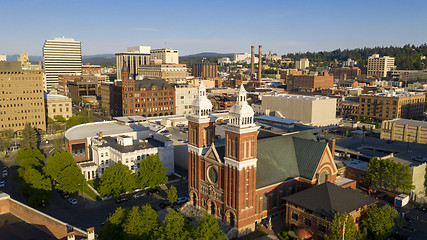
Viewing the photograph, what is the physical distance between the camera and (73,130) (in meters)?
109

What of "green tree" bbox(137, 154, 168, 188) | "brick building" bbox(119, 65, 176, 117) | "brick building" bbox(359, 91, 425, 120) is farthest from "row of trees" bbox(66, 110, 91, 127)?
"brick building" bbox(359, 91, 425, 120)

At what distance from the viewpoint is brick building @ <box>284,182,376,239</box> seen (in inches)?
2157

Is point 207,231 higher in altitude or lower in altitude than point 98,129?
lower

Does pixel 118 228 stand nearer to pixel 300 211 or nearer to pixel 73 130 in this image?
pixel 300 211

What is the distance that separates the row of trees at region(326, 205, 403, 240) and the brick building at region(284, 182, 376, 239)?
1.66 metres

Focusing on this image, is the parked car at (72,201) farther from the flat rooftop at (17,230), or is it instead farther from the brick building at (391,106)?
the brick building at (391,106)

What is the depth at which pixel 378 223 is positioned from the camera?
5444cm

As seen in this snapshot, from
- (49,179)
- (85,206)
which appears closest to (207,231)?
(85,206)

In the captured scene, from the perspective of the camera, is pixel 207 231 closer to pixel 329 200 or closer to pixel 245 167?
pixel 245 167

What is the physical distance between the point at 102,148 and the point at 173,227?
47.2 metres

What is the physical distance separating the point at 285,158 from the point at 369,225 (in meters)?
19.0

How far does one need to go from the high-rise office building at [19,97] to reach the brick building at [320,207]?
116013 millimetres

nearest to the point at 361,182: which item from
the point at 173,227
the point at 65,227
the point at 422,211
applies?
the point at 422,211

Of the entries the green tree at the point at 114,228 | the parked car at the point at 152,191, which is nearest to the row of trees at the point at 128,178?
the parked car at the point at 152,191
